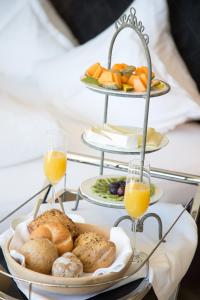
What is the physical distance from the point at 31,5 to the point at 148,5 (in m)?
0.85

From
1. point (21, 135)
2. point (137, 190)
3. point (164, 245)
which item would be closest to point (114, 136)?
A: point (137, 190)

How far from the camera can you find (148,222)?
1815 mm

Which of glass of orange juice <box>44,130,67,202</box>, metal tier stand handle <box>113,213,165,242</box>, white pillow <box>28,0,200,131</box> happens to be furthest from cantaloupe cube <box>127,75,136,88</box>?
white pillow <box>28,0,200,131</box>

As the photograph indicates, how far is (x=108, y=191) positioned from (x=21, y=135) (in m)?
0.62

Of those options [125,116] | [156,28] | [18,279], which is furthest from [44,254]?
[156,28]

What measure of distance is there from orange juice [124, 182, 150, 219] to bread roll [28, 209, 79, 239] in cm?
17

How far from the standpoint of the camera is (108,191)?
5.93 ft

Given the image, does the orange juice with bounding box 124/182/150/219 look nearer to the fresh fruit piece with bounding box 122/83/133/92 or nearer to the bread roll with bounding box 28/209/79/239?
the bread roll with bounding box 28/209/79/239

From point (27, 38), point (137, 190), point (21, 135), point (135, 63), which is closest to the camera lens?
point (137, 190)

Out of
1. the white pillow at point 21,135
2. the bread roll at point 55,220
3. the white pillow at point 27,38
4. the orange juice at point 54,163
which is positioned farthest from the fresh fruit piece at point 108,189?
the white pillow at point 27,38

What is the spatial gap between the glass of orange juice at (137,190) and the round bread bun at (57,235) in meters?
0.21

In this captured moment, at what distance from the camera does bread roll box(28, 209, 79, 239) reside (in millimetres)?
1493

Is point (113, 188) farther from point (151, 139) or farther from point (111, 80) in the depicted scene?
point (111, 80)

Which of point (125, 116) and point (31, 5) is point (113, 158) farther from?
point (31, 5)
